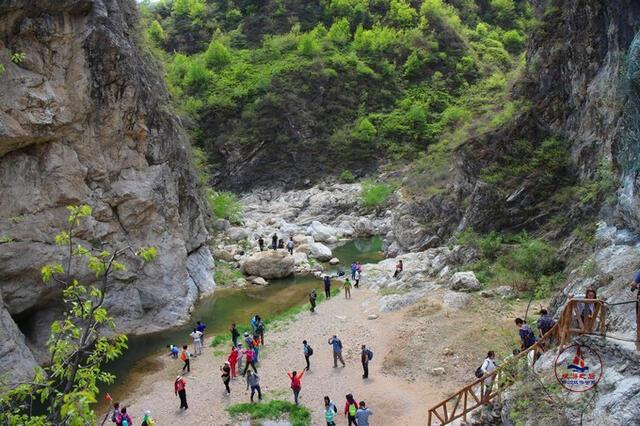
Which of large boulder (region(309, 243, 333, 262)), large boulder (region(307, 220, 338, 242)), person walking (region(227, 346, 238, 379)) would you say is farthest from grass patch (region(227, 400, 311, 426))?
large boulder (region(307, 220, 338, 242))

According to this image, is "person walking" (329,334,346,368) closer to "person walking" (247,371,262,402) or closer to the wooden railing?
"person walking" (247,371,262,402)

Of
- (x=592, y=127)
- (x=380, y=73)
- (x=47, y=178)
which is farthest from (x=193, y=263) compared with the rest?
(x=380, y=73)

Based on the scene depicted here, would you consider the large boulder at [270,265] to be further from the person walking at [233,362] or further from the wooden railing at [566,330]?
the wooden railing at [566,330]

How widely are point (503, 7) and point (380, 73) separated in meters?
34.3

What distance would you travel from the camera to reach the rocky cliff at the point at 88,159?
22906mm

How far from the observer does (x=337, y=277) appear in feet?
119

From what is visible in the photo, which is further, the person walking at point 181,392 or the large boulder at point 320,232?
the large boulder at point 320,232

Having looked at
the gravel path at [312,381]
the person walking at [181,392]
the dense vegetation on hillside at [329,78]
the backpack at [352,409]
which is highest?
the dense vegetation on hillside at [329,78]

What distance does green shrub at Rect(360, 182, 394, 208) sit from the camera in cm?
5791

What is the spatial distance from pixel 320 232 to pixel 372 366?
2899cm

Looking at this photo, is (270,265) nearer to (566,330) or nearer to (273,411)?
(273,411)

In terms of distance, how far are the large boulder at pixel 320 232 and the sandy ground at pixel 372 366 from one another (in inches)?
888

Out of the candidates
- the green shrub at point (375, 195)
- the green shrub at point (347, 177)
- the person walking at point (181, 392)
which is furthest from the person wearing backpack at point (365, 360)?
the green shrub at point (347, 177)

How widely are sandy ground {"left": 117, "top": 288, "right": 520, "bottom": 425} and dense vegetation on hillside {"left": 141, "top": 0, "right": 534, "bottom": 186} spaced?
132 feet
